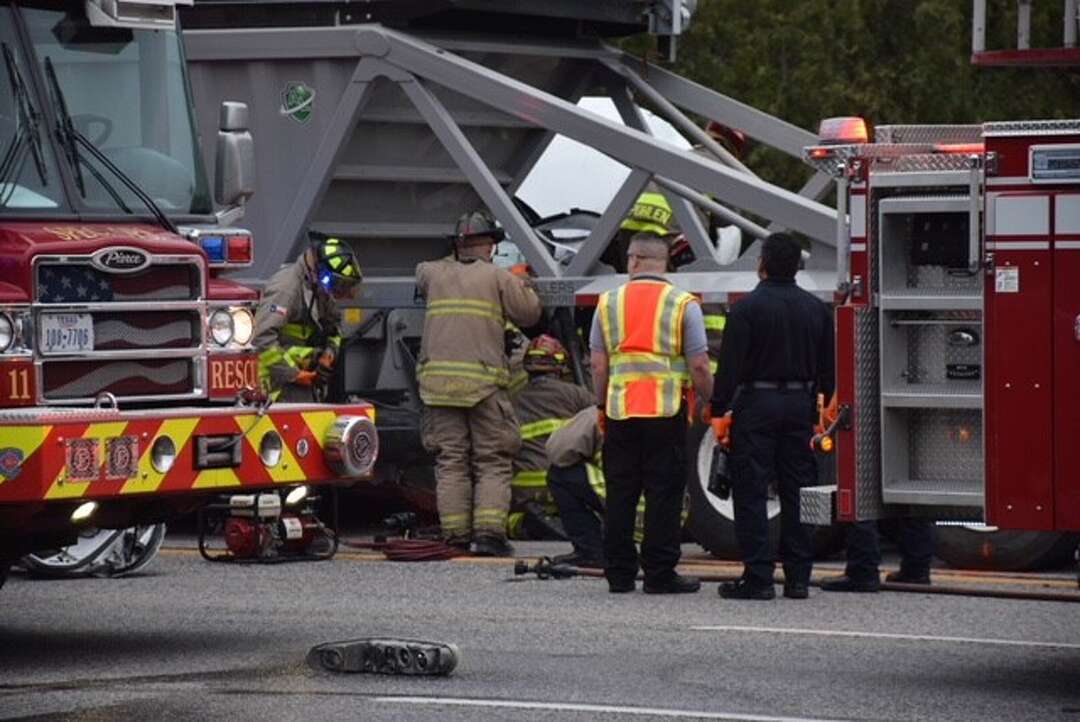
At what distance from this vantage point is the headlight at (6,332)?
9.98 m

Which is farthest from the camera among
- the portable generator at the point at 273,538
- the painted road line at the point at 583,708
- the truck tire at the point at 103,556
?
the portable generator at the point at 273,538

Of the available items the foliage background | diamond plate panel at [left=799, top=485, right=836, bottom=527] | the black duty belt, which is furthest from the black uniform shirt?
the foliage background

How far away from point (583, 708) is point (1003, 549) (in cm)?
466

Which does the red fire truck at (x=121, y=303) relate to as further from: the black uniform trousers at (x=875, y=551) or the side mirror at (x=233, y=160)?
the black uniform trousers at (x=875, y=551)

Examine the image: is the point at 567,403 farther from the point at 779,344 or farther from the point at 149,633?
the point at 149,633

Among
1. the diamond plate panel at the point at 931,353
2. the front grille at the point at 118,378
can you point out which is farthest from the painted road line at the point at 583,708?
the front grille at the point at 118,378

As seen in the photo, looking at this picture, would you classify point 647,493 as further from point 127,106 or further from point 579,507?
point 127,106

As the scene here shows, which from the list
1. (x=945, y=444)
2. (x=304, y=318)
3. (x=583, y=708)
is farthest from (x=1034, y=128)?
(x=304, y=318)

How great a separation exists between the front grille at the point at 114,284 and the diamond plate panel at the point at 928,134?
2.66 metres

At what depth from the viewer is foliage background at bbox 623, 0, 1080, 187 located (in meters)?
22.0

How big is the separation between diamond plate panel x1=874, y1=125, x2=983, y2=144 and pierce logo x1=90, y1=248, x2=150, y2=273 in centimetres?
278

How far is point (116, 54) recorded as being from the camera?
10844mm

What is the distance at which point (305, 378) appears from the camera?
1472 cm

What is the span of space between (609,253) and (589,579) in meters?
2.55
